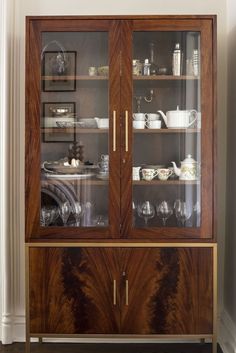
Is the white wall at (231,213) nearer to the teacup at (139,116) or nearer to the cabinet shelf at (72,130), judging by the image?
the teacup at (139,116)

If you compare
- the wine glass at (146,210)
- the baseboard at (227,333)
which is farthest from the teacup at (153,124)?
the baseboard at (227,333)

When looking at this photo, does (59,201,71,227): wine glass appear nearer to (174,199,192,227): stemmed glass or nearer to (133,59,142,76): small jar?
(174,199,192,227): stemmed glass

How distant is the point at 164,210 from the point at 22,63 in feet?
3.97

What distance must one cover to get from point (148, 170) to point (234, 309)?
92 centimetres

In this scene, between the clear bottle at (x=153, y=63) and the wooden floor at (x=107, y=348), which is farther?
the wooden floor at (x=107, y=348)

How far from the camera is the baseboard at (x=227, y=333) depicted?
227 centimetres

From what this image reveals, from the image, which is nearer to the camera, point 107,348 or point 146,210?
point 146,210

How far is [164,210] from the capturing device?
2.18 meters

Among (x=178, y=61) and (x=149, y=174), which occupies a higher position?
(x=178, y=61)

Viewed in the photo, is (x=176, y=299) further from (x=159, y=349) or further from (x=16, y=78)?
(x=16, y=78)

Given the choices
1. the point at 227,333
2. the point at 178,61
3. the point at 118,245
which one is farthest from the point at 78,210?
the point at 227,333

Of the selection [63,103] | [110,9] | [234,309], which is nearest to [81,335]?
[234,309]

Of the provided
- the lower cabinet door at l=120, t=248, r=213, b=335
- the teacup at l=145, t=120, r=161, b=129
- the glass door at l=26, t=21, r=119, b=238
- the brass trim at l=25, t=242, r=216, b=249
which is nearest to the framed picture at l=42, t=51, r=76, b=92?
the glass door at l=26, t=21, r=119, b=238

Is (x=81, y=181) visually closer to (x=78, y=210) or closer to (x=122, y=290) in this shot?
(x=78, y=210)
